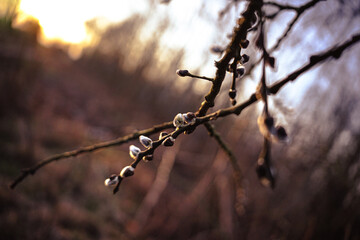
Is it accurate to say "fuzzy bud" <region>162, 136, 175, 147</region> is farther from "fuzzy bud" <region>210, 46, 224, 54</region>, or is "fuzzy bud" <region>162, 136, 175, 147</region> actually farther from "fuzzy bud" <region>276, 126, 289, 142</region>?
"fuzzy bud" <region>210, 46, 224, 54</region>

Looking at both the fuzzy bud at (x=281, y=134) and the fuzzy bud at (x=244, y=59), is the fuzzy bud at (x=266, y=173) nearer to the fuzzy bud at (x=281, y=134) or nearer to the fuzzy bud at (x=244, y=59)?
the fuzzy bud at (x=281, y=134)

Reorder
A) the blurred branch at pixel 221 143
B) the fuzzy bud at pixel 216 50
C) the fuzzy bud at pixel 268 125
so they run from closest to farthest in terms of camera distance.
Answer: the fuzzy bud at pixel 268 125 < the blurred branch at pixel 221 143 < the fuzzy bud at pixel 216 50

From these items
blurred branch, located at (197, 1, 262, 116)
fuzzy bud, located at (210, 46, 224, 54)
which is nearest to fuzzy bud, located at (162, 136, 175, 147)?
blurred branch, located at (197, 1, 262, 116)

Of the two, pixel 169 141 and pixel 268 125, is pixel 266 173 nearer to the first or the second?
pixel 268 125

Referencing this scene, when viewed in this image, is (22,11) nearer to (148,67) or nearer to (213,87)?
(213,87)

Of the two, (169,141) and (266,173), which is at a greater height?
(169,141)

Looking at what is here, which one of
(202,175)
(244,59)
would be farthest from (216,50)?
(202,175)

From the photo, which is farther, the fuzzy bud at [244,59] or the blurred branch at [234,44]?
the fuzzy bud at [244,59]

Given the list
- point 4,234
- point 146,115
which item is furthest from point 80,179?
point 146,115

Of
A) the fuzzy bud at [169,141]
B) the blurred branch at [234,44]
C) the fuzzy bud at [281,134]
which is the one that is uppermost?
the blurred branch at [234,44]

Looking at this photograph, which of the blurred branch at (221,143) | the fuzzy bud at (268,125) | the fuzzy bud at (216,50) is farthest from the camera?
the fuzzy bud at (216,50)

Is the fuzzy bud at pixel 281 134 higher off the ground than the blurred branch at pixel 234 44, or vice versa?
the blurred branch at pixel 234 44

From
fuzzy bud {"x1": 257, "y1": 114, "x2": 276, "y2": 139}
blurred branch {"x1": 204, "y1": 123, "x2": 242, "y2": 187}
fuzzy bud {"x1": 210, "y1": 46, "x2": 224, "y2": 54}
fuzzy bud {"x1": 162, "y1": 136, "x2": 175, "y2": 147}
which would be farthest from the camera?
fuzzy bud {"x1": 210, "y1": 46, "x2": 224, "y2": 54}

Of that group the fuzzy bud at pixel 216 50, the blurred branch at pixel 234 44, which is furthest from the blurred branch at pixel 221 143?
the fuzzy bud at pixel 216 50
